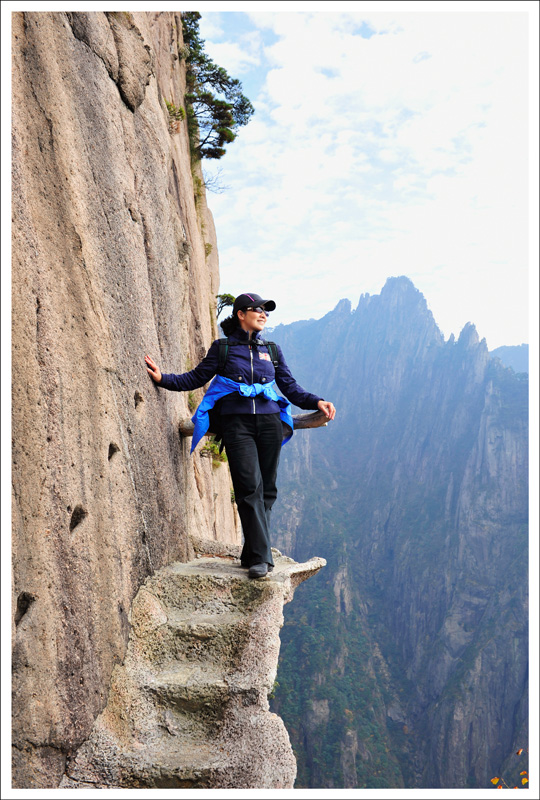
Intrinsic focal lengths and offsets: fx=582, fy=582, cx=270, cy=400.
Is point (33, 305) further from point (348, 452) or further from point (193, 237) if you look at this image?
point (348, 452)

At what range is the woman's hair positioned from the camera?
16.8 ft

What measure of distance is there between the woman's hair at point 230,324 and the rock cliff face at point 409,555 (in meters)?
70.5

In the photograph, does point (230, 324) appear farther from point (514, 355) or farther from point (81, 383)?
point (514, 355)

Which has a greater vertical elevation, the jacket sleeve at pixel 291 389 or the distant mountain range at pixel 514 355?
the distant mountain range at pixel 514 355

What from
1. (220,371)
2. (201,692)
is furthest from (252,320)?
(201,692)

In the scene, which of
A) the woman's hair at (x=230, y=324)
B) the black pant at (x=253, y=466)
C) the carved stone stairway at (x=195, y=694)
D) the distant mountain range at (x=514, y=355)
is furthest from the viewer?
the distant mountain range at (x=514, y=355)

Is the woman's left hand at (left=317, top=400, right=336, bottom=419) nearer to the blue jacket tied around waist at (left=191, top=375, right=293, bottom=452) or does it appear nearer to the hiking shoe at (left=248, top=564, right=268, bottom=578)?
the blue jacket tied around waist at (left=191, top=375, right=293, bottom=452)

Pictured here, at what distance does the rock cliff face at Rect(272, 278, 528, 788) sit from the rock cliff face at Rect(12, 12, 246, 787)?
70.5 metres

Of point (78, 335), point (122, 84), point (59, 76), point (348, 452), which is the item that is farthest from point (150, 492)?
point (348, 452)

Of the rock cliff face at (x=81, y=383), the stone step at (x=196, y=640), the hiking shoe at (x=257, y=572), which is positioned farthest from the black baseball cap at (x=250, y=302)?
the stone step at (x=196, y=640)

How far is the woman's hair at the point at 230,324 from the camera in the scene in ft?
16.8

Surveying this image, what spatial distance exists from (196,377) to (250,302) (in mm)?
785

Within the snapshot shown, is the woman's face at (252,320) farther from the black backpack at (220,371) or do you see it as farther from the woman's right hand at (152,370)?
the woman's right hand at (152,370)

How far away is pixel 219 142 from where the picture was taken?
1343 cm
